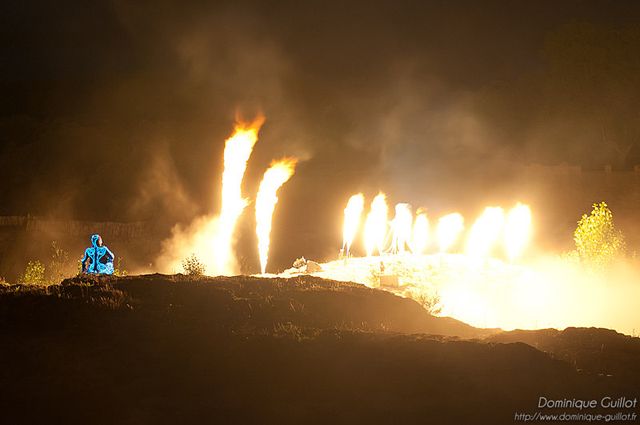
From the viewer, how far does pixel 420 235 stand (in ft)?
154

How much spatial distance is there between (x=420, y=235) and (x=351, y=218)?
726 cm

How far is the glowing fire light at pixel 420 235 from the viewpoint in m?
43.3

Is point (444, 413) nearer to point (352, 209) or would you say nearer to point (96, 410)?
point (96, 410)

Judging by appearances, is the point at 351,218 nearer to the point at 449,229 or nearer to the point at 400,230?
the point at 449,229

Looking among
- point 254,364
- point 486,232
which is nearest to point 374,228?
point 486,232

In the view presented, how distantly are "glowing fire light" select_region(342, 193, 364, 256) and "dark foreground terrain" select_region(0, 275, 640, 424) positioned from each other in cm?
3281

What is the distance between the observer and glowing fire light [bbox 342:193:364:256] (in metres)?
48.6

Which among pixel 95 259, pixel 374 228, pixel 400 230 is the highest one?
pixel 374 228

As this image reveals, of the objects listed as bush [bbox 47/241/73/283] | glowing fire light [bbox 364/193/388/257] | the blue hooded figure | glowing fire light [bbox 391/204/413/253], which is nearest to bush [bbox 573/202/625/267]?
glowing fire light [bbox 391/204/413/253]

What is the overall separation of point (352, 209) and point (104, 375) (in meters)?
46.4

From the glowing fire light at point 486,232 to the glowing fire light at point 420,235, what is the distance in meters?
3.30

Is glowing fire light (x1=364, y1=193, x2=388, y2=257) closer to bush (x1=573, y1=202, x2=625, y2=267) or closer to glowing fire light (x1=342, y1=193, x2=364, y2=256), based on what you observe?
glowing fire light (x1=342, y1=193, x2=364, y2=256)

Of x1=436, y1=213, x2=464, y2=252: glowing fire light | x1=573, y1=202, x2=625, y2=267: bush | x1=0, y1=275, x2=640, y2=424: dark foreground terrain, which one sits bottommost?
x1=0, y1=275, x2=640, y2=424: dark foreground terrain

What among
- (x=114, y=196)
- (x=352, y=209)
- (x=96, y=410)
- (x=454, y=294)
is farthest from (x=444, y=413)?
(x=114, y=196)
